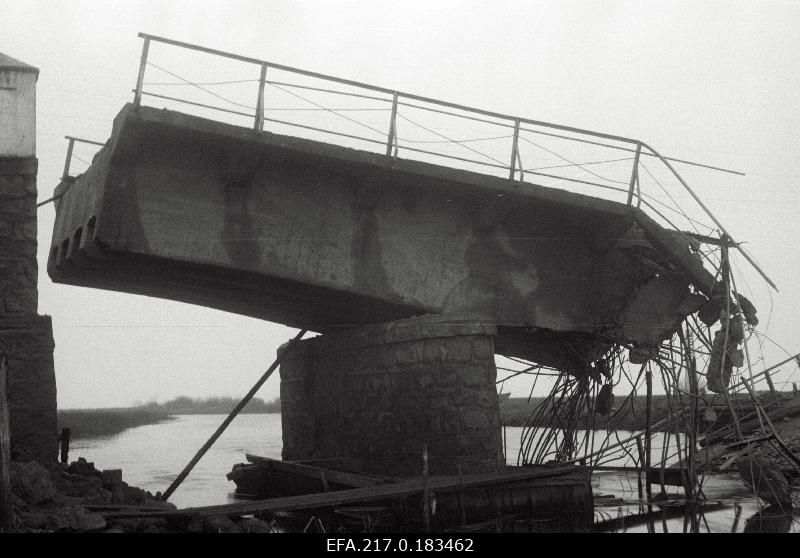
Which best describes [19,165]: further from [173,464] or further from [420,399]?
[173,464]

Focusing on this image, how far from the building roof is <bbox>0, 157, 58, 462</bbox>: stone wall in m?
1.16

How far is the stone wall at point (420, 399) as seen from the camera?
11352 mm

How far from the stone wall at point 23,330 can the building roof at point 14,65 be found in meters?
1.16

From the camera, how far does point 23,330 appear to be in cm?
1019

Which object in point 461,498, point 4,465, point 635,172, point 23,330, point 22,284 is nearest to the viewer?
point 4,465

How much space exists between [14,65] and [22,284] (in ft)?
9.12

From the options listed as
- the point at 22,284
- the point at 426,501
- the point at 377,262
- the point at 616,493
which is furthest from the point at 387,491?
the point at 616,493

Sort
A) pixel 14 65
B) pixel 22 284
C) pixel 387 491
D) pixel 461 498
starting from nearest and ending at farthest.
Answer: pixel 387 491 → pixel 22 284 → pixel 461 498 → pixel 14 65

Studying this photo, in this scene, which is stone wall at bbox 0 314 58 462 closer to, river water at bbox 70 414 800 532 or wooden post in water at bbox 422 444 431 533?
wooden post in water at bbox 422 444 431 533

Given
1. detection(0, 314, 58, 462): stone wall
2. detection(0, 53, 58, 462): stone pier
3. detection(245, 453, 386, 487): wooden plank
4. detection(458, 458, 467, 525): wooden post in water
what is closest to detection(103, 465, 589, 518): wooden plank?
detection(458, 458, 467, 525): wooden post in water

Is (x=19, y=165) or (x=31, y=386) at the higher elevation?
(x=19, y=165)

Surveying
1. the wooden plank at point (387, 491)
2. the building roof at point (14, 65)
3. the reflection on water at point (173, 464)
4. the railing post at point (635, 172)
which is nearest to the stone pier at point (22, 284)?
the building roof at point (14, 65)

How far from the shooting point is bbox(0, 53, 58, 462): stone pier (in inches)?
394

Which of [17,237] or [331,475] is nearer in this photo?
[17,237]
